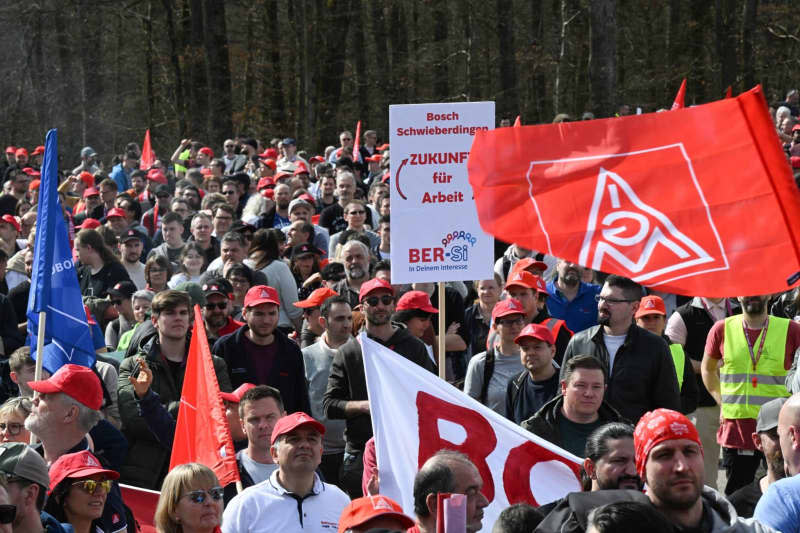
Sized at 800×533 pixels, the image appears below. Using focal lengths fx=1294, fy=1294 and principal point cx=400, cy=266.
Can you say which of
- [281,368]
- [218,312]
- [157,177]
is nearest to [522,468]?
[281,368]

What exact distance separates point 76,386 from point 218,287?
8.71 feet

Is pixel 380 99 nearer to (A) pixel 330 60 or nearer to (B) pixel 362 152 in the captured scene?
(A) pixel 330 60

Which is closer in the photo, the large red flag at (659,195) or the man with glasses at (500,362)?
the large red flag at (659,195)

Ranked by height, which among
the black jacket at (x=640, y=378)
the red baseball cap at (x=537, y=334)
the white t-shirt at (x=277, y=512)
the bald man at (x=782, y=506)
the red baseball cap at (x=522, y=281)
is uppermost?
the red baseball cap at (x=522, y=281)

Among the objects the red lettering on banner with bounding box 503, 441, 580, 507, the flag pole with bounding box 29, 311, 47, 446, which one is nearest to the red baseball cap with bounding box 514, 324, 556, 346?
the red lettering on banner with bounding box 503, 441, 580, 507

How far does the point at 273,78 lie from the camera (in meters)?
35.8

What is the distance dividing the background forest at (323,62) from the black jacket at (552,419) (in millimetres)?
23904

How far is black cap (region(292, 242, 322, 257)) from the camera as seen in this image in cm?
1092

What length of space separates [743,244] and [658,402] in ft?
7.05

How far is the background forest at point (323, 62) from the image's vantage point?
31453 mm

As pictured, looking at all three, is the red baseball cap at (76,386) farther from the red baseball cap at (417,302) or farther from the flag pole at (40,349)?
the red baseball cap at (417,302)

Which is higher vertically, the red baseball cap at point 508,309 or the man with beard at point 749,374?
the red baseball cap at point 508,309

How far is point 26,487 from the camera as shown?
4723 millimetres

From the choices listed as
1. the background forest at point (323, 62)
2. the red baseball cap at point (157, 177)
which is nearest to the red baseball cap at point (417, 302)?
the red baseball cap at point (157, 177)
